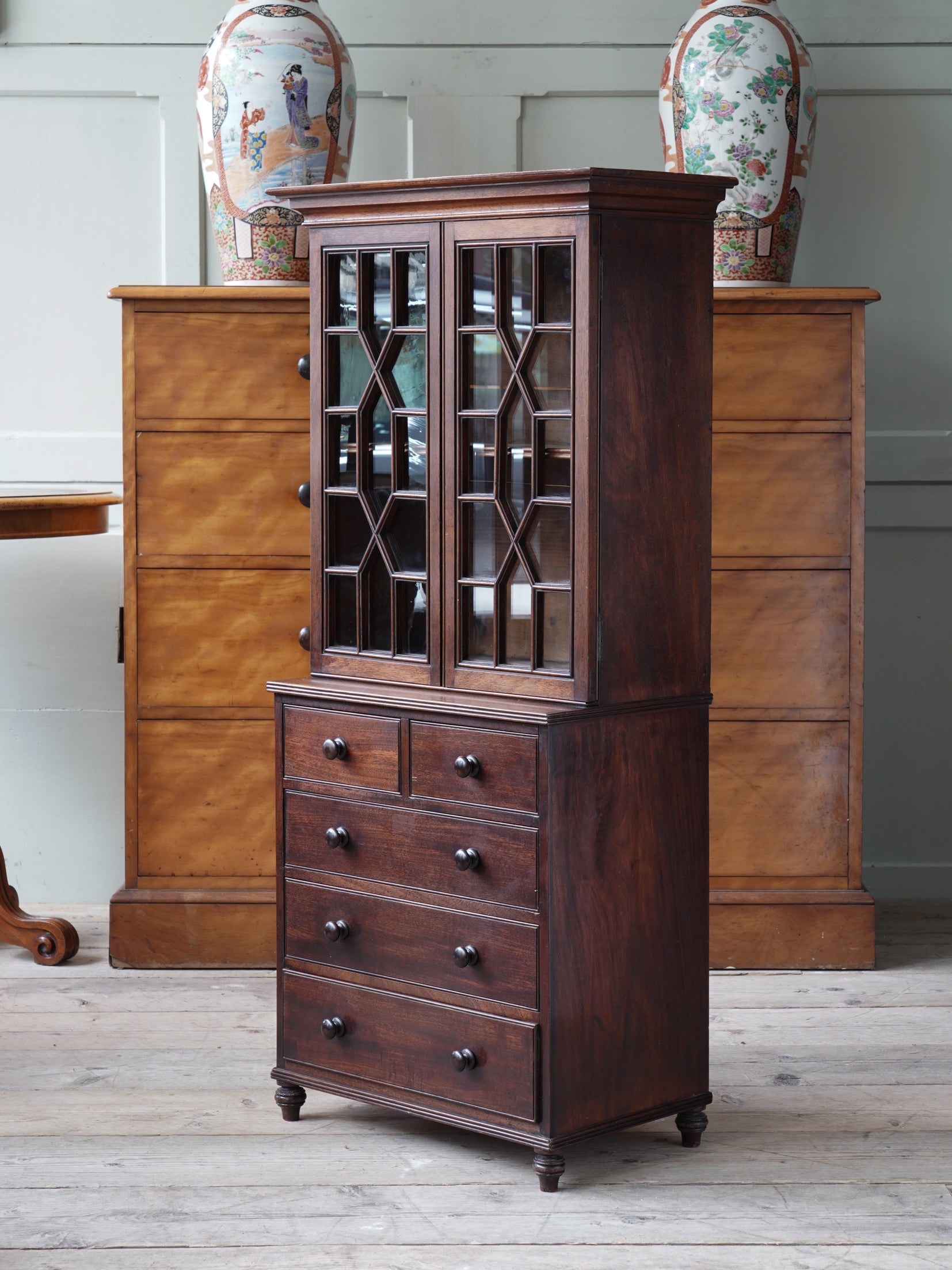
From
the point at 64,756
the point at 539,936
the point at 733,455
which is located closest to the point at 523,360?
the point at 539,936

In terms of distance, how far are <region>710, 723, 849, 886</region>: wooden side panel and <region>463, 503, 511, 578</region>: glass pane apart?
108 centimetres

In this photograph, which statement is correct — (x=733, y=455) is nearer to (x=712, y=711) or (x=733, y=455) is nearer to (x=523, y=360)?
(x=712, y=711)

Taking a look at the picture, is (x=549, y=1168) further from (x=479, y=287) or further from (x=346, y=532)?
(x=479, y=287)

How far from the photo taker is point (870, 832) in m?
3.70

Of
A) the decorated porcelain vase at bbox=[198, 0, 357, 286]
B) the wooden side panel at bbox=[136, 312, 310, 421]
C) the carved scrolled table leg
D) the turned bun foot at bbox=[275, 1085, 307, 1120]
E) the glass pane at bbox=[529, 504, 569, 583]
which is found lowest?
the turned bun foot at bbox=[275, 1085, 307, 1120]

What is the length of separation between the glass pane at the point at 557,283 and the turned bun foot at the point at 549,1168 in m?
1.16

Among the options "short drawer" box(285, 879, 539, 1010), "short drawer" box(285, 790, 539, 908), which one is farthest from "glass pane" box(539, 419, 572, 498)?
"short drawer" box(285, 879, 539, 1010)

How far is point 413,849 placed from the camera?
91.1 inches

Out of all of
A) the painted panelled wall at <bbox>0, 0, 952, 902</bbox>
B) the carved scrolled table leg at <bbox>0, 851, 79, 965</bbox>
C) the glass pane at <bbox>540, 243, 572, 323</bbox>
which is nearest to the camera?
the glass pane at <bbox>540, 243, 572, 323</bbox>

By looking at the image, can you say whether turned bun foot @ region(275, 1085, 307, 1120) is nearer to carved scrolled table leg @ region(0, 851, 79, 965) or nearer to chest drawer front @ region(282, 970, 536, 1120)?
chest drawer front @ region(282, 970, 536, 1120)

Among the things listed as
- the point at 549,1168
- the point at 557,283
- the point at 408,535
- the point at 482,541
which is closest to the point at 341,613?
the point at 408,535

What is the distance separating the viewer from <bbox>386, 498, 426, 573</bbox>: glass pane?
2.36 m

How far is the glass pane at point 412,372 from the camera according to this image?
7.67ft

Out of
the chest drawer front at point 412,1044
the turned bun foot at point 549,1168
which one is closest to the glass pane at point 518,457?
the chest drawer front at point 412,1044
